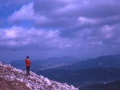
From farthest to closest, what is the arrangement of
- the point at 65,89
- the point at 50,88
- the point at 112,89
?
the point at 112,89 < the point at 65,89 < the point at 50,88

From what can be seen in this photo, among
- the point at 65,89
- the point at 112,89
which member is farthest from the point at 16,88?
the point at 112,89

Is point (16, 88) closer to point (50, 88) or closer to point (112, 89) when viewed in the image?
point (50, 88)

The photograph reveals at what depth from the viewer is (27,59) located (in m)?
31.9

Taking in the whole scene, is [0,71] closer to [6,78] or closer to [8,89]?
[6,78]

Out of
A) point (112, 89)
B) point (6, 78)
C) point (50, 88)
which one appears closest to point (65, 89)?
point (50, 88)

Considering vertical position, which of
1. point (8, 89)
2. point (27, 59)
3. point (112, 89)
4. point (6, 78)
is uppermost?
point (112, 89)

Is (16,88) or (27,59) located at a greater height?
(27,59)

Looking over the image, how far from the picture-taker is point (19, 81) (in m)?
27.8

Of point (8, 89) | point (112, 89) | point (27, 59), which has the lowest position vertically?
point (8, 89)

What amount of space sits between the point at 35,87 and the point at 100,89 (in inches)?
7083

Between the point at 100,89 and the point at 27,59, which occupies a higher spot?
the point at 100,89

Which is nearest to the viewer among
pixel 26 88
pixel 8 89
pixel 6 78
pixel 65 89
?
pixel 8 89

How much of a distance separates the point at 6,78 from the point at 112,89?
17547 cm

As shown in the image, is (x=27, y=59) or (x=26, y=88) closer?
(x=26, y=88)
